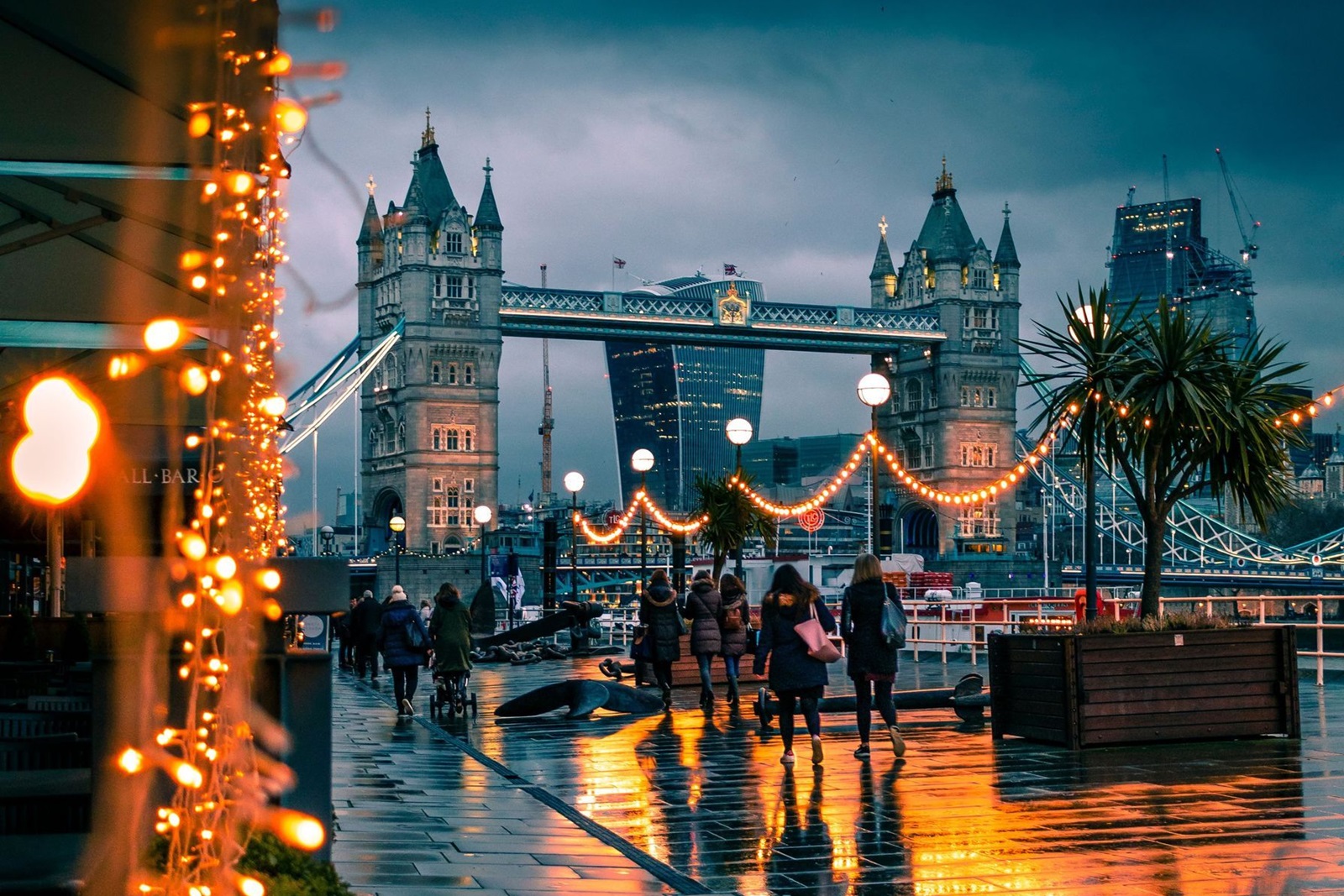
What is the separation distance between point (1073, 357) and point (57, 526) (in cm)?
1033

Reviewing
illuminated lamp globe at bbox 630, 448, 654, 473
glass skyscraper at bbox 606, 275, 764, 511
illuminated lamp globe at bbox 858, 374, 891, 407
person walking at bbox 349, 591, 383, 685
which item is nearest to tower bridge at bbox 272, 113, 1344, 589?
illuminated lamp globe at bbox 630, 448, 654, 473

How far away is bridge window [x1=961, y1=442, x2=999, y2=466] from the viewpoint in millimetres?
106375

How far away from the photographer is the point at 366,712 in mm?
17484

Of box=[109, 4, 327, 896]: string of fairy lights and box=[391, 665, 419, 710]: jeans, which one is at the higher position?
box=[109, 4, 327, 896]: string of fairy lights

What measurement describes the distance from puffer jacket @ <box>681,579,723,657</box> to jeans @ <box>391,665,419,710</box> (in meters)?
2.98

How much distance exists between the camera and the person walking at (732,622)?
16703 mm

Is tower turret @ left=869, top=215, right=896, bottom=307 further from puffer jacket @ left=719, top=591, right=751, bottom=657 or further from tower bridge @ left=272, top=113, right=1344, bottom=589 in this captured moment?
puffer jacket @ left=719, top=591, right=751, bottom=657

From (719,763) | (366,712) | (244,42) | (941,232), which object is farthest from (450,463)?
(244,42)

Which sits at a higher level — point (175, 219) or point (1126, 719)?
point (175, 219)

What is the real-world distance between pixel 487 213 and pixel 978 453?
3642cm

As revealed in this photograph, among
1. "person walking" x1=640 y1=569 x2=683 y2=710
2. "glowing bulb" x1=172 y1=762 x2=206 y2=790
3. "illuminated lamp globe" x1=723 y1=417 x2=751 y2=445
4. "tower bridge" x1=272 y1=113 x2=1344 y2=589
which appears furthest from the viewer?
"tower bridge" x1=272 y1=113 x2=1344 y2=589

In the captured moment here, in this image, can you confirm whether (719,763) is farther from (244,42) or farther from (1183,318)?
(244,42)

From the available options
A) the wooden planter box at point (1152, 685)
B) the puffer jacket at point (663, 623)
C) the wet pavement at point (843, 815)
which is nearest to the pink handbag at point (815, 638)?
the wet pavement at point (843, 815)

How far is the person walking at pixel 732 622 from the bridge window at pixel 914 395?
9203cm
